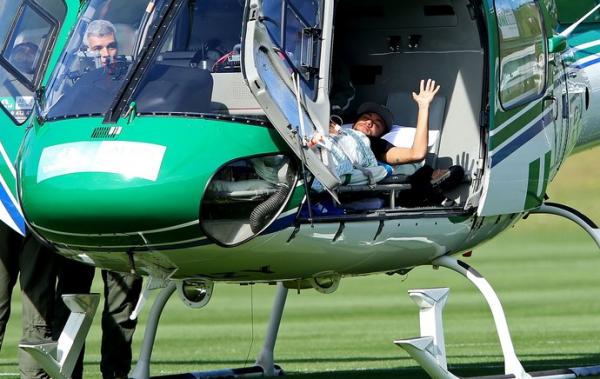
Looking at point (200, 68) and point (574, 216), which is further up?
point (200, 68)

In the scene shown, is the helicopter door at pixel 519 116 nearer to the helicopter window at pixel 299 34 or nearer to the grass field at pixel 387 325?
the helicopter window at pixel 299 34

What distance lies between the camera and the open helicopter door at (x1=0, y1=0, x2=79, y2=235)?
10.8m

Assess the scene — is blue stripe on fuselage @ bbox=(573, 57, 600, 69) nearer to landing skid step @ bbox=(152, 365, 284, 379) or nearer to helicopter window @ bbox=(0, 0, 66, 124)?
landing skid step @ bbox=(152, 365, 284, 379)

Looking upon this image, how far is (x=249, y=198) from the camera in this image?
28.7 ft

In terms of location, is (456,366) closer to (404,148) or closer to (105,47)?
(404,148)

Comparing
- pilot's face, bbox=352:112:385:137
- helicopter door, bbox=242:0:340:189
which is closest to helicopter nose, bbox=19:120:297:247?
helicopter door, bbox=242:0:340:189

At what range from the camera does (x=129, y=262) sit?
29.8 ft

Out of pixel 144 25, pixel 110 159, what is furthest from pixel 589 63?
pixel 110 159

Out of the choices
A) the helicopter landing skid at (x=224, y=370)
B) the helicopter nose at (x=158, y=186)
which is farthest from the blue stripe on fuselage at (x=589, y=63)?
the helicopter nose at (x=158, y=186)

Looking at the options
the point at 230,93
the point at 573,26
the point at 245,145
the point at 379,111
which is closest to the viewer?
the point at 245,145

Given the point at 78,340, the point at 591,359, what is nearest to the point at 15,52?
the point at 78,340

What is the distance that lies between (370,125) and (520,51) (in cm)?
121

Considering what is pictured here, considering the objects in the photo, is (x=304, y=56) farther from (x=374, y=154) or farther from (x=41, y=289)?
(x=41, y=289)

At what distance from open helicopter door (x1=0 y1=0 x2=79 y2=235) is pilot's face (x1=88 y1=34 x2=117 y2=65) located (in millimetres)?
1530
